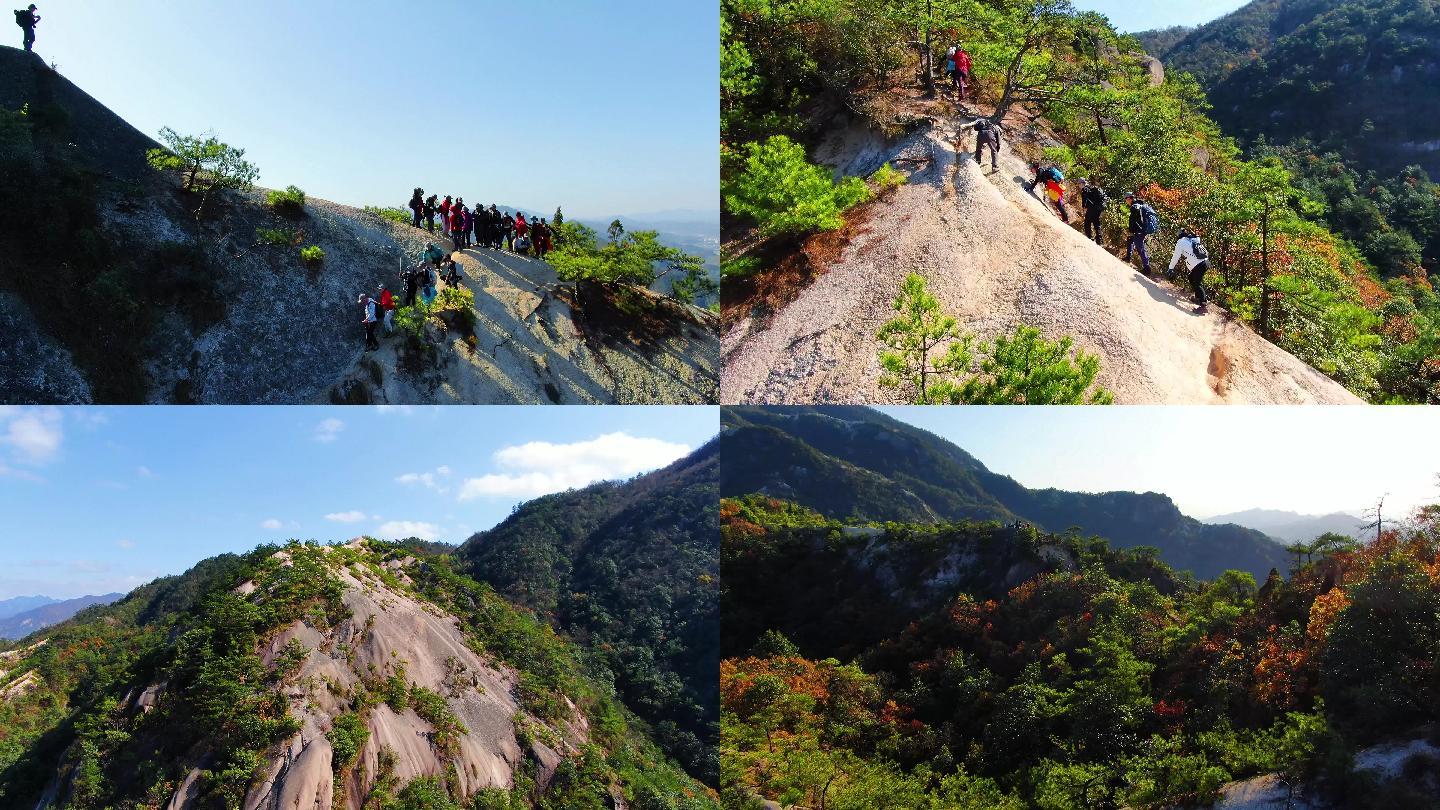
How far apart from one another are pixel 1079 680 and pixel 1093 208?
29.5ft

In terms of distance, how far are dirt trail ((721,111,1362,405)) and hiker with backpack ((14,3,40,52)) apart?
15.6 metres

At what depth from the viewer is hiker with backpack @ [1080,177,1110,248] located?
14.2 metres

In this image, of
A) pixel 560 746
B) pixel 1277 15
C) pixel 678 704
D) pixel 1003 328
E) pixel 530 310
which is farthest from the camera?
pixel 1277 15

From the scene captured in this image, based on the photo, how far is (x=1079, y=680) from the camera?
10.3 m

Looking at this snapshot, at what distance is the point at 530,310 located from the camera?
50.4 ft

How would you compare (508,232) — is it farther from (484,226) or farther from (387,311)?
(387,311)

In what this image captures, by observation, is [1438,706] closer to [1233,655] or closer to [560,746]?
[1233,655]

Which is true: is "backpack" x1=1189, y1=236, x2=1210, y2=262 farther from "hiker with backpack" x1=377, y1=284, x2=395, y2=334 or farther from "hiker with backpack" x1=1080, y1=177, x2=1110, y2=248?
"hiker with backpack" x1=377, y1=284, x2=395, y2=334

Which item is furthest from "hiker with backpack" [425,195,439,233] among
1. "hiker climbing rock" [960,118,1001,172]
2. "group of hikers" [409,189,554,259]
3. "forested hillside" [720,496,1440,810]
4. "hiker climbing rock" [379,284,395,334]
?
"hiker climbing rock" [960,118,1001,172]

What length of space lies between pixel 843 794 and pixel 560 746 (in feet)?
20.2

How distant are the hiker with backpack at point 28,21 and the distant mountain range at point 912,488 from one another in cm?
1617

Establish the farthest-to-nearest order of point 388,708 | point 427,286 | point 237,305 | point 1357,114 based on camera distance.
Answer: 1. point 1357,114
2. point 427,286
3. point 237,305
4. point 388,708

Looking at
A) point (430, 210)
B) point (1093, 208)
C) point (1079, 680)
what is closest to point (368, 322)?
point (430, 210)

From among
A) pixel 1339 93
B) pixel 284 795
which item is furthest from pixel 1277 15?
pixel 284 795
